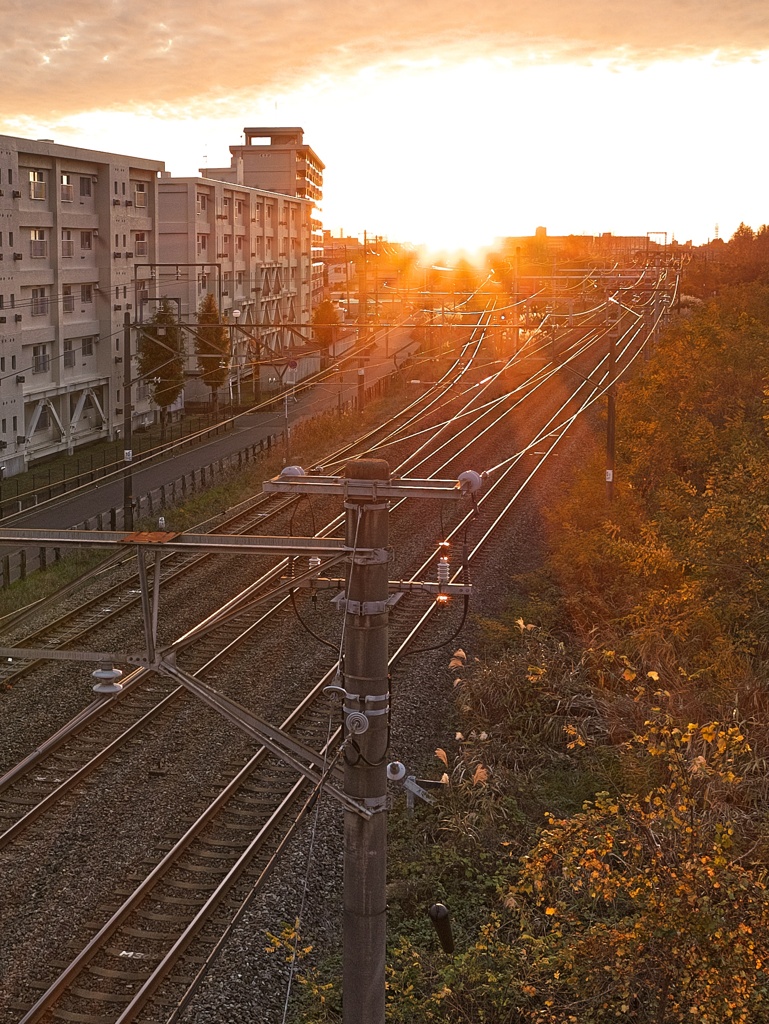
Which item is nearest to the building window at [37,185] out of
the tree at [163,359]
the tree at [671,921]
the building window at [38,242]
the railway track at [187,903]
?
the building window at [38,242]

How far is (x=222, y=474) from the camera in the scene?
110ft

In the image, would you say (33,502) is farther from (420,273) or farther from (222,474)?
(420,273)

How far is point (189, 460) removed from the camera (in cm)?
3788

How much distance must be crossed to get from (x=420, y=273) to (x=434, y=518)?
139 feet

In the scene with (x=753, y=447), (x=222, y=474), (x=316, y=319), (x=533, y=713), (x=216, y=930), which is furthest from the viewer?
(x=316, y=319)

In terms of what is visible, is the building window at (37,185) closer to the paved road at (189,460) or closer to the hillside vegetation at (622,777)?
the paved road at (189,460)

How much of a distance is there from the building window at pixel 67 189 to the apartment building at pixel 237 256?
448cm

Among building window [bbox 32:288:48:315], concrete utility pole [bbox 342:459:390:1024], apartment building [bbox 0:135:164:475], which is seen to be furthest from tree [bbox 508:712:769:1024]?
building window [bbox 32:288:48:315]

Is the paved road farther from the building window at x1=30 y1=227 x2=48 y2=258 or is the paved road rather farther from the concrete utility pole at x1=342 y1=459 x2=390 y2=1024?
the concrete utility pole at x1=342 y1=459 x2=390 y2=1024

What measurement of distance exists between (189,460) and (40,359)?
6771mm

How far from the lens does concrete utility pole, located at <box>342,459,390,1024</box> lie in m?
6.46

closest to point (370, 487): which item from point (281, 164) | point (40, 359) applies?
point (40, 359)

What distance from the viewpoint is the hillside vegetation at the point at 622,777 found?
7152 mm

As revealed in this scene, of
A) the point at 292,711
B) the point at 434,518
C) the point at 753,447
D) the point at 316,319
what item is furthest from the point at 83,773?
the point at 316,319
